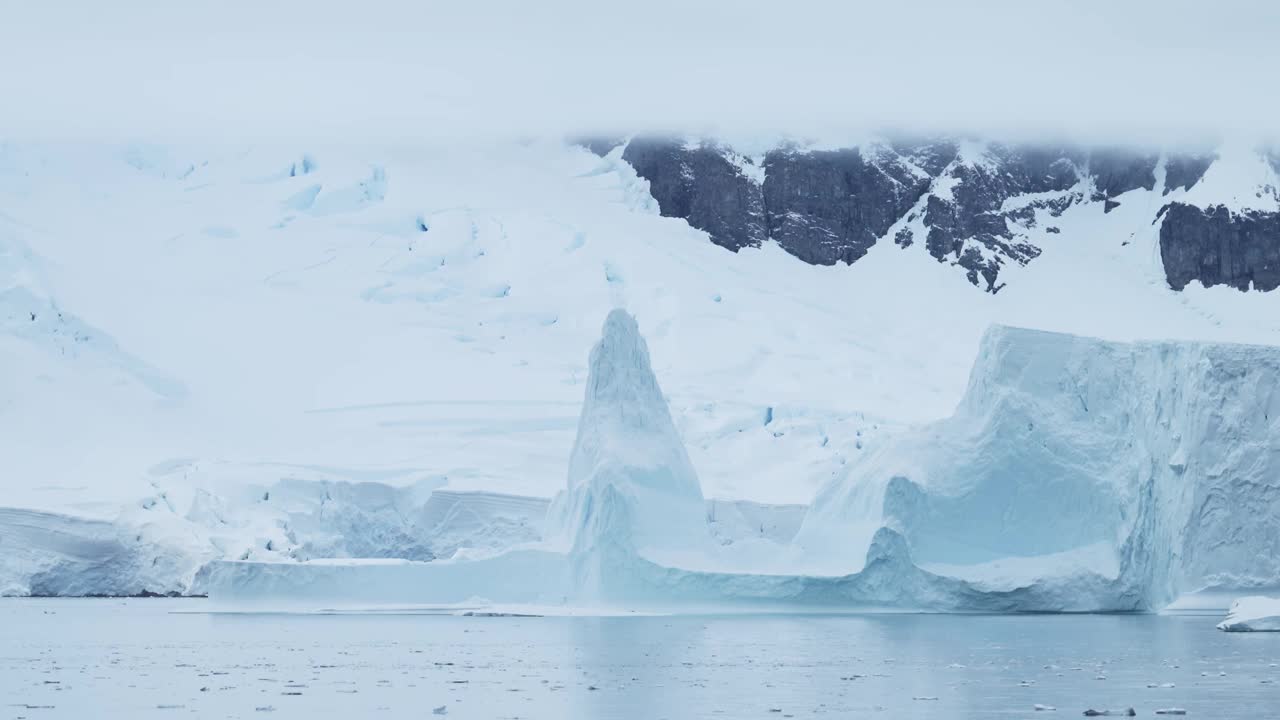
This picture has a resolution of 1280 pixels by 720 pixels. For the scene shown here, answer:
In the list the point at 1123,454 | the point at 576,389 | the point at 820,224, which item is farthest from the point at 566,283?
the point at 1123,454

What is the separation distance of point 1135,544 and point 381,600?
13.2m

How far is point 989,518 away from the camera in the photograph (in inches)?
1236

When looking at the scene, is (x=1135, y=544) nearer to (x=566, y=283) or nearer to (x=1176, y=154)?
(x=566, y=283)

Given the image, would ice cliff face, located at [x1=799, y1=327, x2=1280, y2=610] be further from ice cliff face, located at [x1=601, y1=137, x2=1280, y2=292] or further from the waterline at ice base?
ice cliff face, located at [x1=601, y1=137, x2=1280, y2=292]

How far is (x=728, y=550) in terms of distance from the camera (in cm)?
3203

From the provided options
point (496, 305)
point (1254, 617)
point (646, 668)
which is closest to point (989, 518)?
point (1254, 617)

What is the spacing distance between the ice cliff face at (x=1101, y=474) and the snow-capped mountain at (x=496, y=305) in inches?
485

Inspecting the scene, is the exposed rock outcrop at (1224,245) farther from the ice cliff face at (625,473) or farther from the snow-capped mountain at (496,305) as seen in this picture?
the ice cliff face at (625,473)

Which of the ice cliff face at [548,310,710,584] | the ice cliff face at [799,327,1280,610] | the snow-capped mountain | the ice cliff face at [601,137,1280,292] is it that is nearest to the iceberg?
the ice cliff face at [799,327,1280,610]

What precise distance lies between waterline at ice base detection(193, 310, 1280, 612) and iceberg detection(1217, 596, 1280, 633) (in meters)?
1.22

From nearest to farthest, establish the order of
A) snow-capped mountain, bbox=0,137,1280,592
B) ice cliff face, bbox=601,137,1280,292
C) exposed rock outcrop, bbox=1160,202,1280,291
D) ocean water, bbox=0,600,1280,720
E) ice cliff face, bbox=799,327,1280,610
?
ocean water, bbox=0,600,1280,720 → ice cliff face, bbox=799,327,1280,610 → snow-capped mountain, bbox=0,137,1280,592 → exposed rock outcrop, bbox=1160,202,1280,291 → ice cliff face, bbox=601,137,1280,292

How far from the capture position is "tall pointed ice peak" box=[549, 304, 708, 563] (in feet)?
104

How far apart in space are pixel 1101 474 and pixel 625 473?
8208 mm

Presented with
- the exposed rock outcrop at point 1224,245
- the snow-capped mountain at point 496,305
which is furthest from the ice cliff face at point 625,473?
the exposed rock outcrop at point 1224,245
